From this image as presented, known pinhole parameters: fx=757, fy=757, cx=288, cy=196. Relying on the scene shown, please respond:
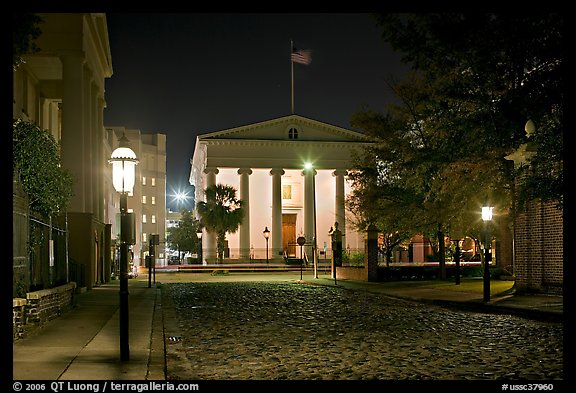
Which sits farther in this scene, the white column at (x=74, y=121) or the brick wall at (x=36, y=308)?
the white column at (x=74, y=121)

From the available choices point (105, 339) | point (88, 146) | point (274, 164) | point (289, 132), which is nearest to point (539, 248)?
point (105, 339)

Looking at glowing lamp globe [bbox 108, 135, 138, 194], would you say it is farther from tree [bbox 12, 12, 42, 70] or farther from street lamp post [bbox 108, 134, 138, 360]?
tree [bbox 12, 12, 42, 70]

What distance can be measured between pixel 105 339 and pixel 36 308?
2081 millimetres

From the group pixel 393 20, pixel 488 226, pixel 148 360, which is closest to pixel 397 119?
pixel 393 20

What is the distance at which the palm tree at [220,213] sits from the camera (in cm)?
7000

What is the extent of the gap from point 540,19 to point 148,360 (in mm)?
13882

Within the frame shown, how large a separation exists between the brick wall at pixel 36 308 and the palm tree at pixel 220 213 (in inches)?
2042

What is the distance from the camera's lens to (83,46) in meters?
28.3

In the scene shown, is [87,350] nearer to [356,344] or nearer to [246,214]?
[356,344]

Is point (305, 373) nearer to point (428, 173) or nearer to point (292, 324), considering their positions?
point (292, 324)

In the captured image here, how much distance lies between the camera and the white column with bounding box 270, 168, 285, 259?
77688mm

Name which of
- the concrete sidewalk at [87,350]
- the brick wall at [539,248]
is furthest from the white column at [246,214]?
the concrete sidewalk at [87,350]

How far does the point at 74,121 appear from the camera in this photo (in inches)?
1121

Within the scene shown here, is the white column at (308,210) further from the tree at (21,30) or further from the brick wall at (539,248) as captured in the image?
the tree at (21,30)
